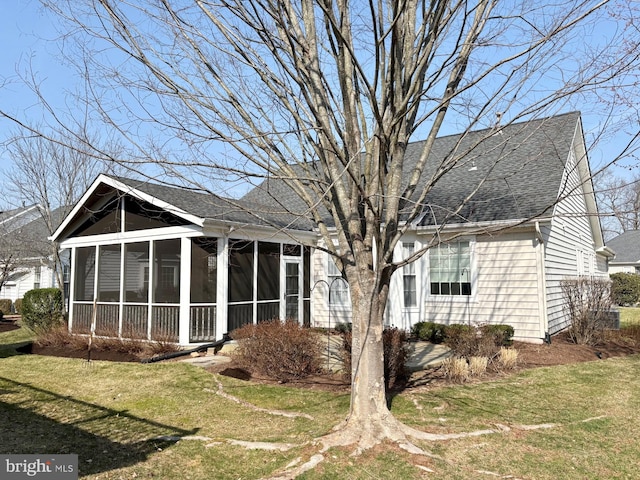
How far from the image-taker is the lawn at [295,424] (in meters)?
4.22

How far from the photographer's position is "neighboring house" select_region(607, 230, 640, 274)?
30573 millimetres

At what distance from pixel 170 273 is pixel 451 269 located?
7.18 m

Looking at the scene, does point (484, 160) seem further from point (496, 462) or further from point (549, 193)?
point (496, 462)

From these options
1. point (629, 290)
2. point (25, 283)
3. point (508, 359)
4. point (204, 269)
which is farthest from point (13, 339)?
point (629, 290)

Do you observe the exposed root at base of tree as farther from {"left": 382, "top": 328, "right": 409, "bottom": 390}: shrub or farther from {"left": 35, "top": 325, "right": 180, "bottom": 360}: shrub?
{"left": 35, "top": 325, "right": 180, "bottom": 360}: shrub

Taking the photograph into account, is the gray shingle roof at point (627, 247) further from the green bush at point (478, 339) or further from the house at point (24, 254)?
the house at point (24, 254)

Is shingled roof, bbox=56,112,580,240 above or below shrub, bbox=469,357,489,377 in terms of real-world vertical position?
above

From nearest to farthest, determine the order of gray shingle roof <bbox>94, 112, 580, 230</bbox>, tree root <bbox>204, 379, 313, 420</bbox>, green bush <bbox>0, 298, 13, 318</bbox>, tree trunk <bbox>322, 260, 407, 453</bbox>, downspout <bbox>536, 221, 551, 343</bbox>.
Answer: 1. tree trunk <bbox>322, 260, 407, 453</bbox>
2. tree root <bbox>204, 379, 313, 420</bbox>
3. downspout <bbox>536, 221, 551, 343</bbox>
4. gray shingle roof <bbox>94, 112, 580, 230</bbox>
5. green bush <bbox>0, 298, 13, 318</bbox>

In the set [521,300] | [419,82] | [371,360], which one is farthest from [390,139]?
[521,300]

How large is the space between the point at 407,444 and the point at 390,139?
10.7 ft

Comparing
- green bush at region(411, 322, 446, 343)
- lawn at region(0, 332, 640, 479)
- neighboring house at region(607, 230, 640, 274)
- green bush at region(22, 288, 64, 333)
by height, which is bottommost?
lawn at region(0, 332, 640, 479)

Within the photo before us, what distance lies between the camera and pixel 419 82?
5020 millimetres

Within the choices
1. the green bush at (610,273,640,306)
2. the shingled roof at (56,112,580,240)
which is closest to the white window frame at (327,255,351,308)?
the shingled roof at (56,112,580,240)

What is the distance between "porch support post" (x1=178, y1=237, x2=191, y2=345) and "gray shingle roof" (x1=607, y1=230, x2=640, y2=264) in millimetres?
30739
